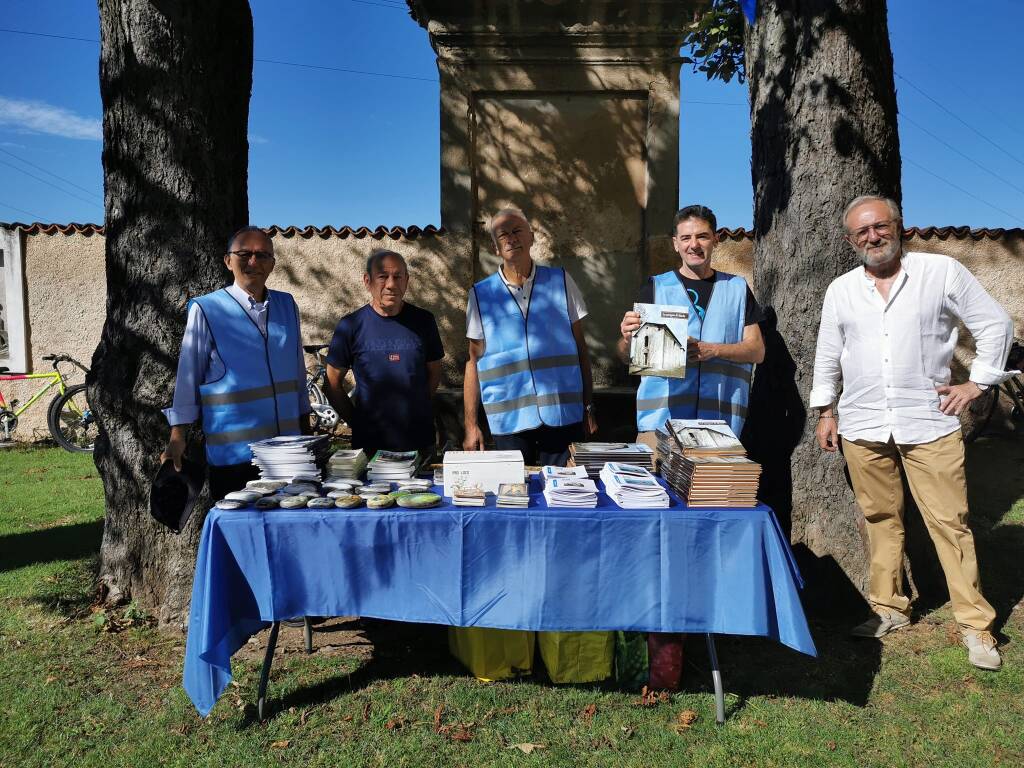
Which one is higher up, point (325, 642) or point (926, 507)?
point (926, 507)

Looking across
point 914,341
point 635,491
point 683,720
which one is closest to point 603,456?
point 635,491

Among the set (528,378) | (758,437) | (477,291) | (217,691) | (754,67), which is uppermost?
(754,67)

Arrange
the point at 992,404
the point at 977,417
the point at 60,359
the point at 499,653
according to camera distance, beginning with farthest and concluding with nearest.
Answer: the point at 60,359
the point at 992,404
the point at 977,417
the point at 499,653

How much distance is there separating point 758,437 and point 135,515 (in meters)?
3.61

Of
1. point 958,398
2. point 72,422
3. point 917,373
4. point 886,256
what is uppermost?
point 886,256

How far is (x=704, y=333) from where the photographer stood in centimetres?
369

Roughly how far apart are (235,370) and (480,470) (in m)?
1.25

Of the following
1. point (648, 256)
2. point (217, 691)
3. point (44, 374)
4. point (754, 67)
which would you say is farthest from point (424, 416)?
point (44, 374)

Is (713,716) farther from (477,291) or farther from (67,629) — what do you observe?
(67,629)

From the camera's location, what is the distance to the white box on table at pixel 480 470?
3111 mm

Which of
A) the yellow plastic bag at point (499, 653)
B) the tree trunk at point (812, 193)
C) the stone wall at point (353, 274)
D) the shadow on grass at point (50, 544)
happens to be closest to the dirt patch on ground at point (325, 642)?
the yellow plastic bag at point (499, 653)

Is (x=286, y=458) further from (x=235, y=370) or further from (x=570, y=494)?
(x=570, y=494)

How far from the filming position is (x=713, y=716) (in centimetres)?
316

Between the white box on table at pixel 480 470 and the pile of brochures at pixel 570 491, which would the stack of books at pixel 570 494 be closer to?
the pile of brochures at pixel 570 491
